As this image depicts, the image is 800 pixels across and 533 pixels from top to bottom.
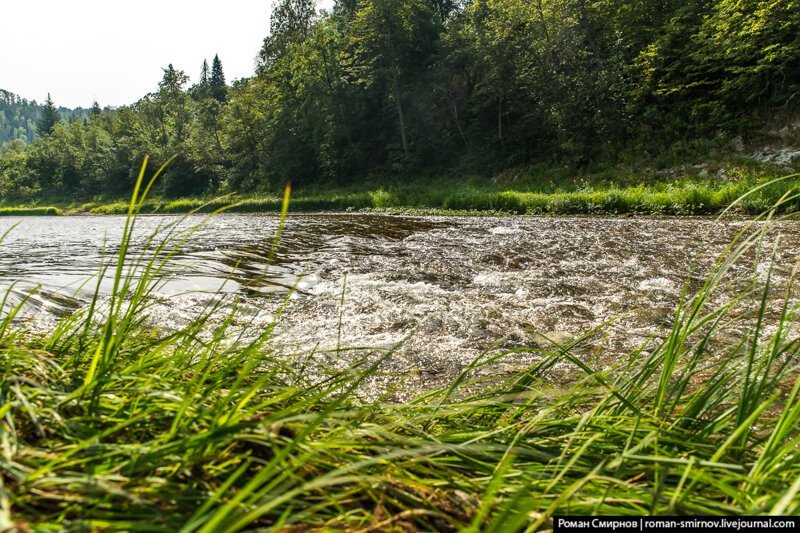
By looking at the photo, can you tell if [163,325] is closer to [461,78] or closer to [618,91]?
[618,91]

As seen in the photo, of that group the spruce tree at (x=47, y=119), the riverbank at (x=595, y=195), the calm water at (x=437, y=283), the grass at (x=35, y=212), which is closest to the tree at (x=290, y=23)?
the riverbank at (x=595, y=195)

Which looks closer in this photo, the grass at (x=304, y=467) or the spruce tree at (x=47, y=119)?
the grass at (x=304, y=467)

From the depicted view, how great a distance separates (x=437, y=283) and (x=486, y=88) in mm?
24497

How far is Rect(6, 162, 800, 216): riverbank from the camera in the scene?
11.8 meters

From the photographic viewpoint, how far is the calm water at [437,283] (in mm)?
3771

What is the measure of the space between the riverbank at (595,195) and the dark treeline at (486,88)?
2.59 m

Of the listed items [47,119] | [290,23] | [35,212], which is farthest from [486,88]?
[47,119]

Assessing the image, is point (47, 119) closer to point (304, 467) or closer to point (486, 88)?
point (486, 88)

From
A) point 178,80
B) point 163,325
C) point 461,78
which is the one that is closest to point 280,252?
point 163,325

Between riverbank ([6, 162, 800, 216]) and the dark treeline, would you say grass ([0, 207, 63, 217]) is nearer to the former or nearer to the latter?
the dark treeline

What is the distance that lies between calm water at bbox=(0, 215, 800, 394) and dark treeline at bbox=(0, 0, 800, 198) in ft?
38.8

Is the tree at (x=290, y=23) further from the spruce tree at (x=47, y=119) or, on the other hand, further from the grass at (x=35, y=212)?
the spruce tree at (x=47, y=119)

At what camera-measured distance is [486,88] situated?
88.6ft

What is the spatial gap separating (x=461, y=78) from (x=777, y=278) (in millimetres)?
30680
